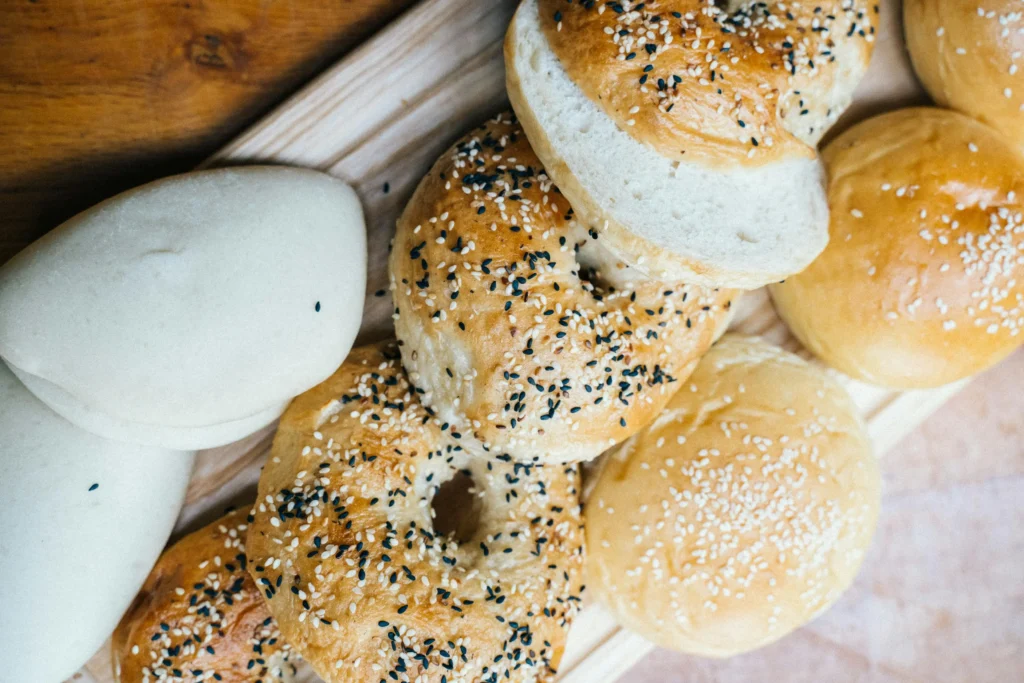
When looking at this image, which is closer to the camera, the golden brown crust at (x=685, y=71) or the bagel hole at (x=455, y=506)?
the golden brown crust at (x=685, y=71)

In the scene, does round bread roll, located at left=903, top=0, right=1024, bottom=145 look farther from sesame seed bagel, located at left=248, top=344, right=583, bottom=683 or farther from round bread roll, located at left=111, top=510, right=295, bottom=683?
round bread roll, located at left=111, top=510, right=295, bottom=683

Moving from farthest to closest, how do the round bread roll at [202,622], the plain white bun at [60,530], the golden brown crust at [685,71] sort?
the round bread roll at [202,622], the plain white bun at [60,530], the golden brown crust at [685,71]

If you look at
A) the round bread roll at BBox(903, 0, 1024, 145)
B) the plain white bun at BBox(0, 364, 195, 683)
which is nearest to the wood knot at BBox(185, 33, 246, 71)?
the plain white bun at BBox(0, 364, 195, 683)

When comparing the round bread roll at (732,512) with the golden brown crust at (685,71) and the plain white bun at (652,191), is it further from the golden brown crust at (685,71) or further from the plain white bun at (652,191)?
the golden brown crust at (685,71)

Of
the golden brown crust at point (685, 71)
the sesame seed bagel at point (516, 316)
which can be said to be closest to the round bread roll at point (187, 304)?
the sesame seed bagel at point (516, 316)

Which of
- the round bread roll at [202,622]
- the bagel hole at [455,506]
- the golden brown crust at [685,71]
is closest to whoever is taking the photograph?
the golden brown crust at [685,71]

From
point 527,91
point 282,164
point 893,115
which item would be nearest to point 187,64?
point 282,164
